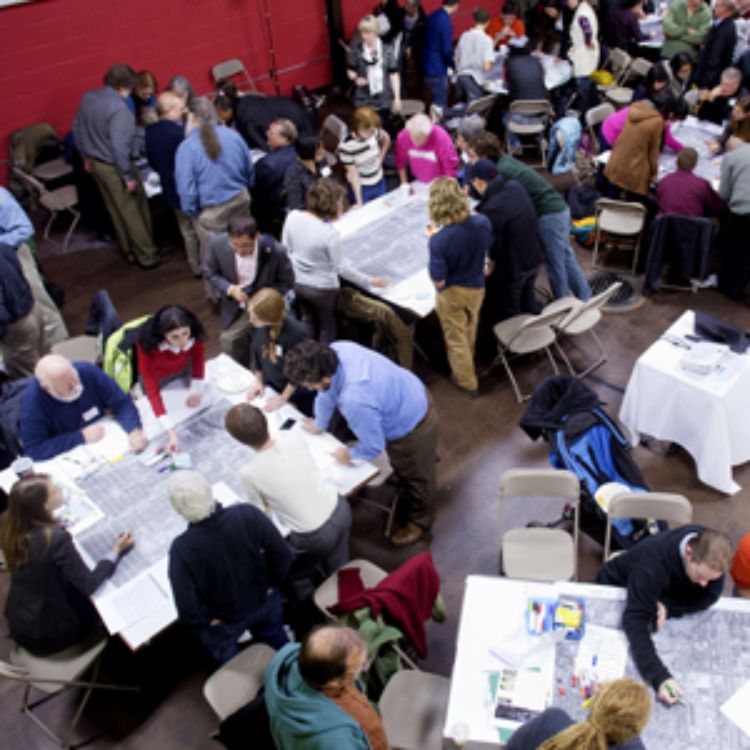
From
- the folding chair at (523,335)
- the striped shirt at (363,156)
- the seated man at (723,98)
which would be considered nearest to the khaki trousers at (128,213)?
the striped shirt at (363,156)

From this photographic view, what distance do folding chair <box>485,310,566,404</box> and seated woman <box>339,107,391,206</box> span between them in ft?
5.61

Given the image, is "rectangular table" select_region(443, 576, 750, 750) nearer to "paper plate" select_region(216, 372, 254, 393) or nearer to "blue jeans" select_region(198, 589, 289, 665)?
"blue jeans" select_region(198, 589, 289, 665)

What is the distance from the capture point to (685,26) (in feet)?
27.7

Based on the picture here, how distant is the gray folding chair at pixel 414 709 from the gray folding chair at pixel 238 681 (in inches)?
22.3

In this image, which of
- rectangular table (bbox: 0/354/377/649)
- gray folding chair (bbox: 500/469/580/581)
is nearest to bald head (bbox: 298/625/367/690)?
rectangular table (bbox: 0/354/377/649)

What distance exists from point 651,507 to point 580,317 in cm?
193

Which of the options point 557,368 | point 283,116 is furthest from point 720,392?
point 283,116

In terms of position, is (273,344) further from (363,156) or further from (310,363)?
(363,156)

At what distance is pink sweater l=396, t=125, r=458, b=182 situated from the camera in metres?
5.94

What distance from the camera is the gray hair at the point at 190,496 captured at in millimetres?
2896

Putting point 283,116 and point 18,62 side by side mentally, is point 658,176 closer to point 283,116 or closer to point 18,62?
point 283,116

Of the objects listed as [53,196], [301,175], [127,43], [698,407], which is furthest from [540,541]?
[127,43]

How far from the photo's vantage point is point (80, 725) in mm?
3785

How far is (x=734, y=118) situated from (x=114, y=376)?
526 cm
